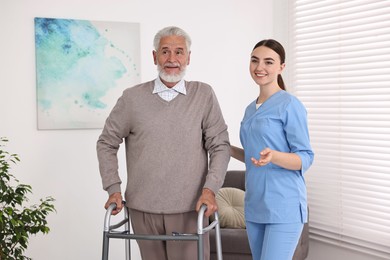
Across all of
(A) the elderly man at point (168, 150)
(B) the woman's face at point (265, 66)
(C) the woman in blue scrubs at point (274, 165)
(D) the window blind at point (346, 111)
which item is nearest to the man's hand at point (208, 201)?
(A) the elderly man at point (168, 150)

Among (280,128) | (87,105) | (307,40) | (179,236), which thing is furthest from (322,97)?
(179,236)

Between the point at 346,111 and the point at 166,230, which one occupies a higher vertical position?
the point at 346,111

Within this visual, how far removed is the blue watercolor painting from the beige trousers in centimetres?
184

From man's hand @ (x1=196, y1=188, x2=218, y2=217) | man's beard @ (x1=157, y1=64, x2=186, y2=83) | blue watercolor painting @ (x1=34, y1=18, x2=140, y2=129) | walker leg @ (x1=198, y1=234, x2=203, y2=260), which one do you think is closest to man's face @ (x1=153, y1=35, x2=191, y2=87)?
man's beard @ (x1=157, y1=64, x2=186, y2=83)

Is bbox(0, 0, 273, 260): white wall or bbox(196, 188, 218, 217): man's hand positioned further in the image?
bbox(0, 0, 273, 260): white wall

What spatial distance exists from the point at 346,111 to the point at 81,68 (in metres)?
1.94

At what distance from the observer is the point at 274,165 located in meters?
2.63

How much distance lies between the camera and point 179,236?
2420mm

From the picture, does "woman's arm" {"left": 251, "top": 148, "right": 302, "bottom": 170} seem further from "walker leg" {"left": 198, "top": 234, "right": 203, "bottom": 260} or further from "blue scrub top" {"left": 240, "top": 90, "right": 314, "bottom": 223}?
"walker leg" {"left": 198, "top": 234, "right": 203, "bottom": 260}

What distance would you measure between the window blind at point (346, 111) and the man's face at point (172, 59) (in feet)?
6.02

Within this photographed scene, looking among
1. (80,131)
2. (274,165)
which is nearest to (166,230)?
(274,165)

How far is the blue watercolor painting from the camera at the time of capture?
4246mm

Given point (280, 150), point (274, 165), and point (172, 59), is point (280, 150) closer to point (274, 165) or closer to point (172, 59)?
point (274, 165)

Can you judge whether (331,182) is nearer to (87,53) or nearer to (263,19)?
(263,19)
